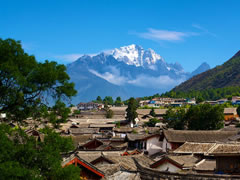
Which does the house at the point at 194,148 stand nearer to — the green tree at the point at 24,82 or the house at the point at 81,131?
the green tree at the point at 24,82

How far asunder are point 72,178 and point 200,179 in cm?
651

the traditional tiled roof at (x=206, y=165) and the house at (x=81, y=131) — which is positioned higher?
the traditional tiled roof at (x=206, y=165)

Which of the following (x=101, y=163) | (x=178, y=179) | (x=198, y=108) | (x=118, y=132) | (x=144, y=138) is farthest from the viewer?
(x=118, y=132)

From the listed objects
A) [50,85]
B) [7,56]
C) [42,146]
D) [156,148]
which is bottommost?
[156,148]

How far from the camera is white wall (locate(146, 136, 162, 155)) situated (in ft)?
209

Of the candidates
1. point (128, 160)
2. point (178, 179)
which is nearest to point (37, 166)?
point (178, 179)

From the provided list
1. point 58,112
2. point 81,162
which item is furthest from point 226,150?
point 58,112

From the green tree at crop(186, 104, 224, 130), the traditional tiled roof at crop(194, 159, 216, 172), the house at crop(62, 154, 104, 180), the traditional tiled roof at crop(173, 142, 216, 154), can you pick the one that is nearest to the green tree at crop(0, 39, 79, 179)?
the house at crop(62, 154, 104, 180)

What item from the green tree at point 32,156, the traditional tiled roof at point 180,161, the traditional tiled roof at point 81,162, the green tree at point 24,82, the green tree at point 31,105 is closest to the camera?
the green tree at point 32,156

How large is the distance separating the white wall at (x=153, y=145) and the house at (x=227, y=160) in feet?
115

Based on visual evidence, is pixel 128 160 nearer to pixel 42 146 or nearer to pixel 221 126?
pixel 42 146

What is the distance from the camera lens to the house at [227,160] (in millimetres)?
27141

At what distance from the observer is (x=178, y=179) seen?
21.4 m

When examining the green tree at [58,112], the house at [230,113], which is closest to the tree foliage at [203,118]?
the house at [230,113]
